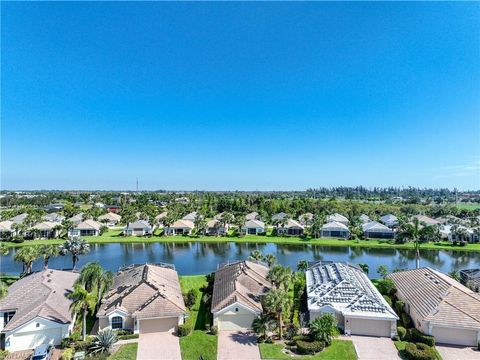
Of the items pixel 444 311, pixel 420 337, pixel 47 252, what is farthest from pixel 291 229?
pixel 47 252

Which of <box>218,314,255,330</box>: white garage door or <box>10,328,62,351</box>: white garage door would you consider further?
<box>218,314,255,330</box>: white garage door

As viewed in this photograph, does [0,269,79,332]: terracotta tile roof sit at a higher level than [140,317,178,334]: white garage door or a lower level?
higher

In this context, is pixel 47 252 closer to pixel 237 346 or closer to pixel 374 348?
pixel 237 346

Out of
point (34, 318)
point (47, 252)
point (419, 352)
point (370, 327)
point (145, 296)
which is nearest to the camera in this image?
point (419, 352)

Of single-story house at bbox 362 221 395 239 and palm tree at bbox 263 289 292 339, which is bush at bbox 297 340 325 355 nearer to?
palm tree at bbox 263 289 292 339

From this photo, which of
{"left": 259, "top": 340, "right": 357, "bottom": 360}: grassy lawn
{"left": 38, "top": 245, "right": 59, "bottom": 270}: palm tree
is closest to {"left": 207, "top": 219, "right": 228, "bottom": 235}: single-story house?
{"left": 38, "top": 245, "right": 59, "bottom": 270}: palm tree

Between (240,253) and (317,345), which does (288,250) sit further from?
(317,345)
